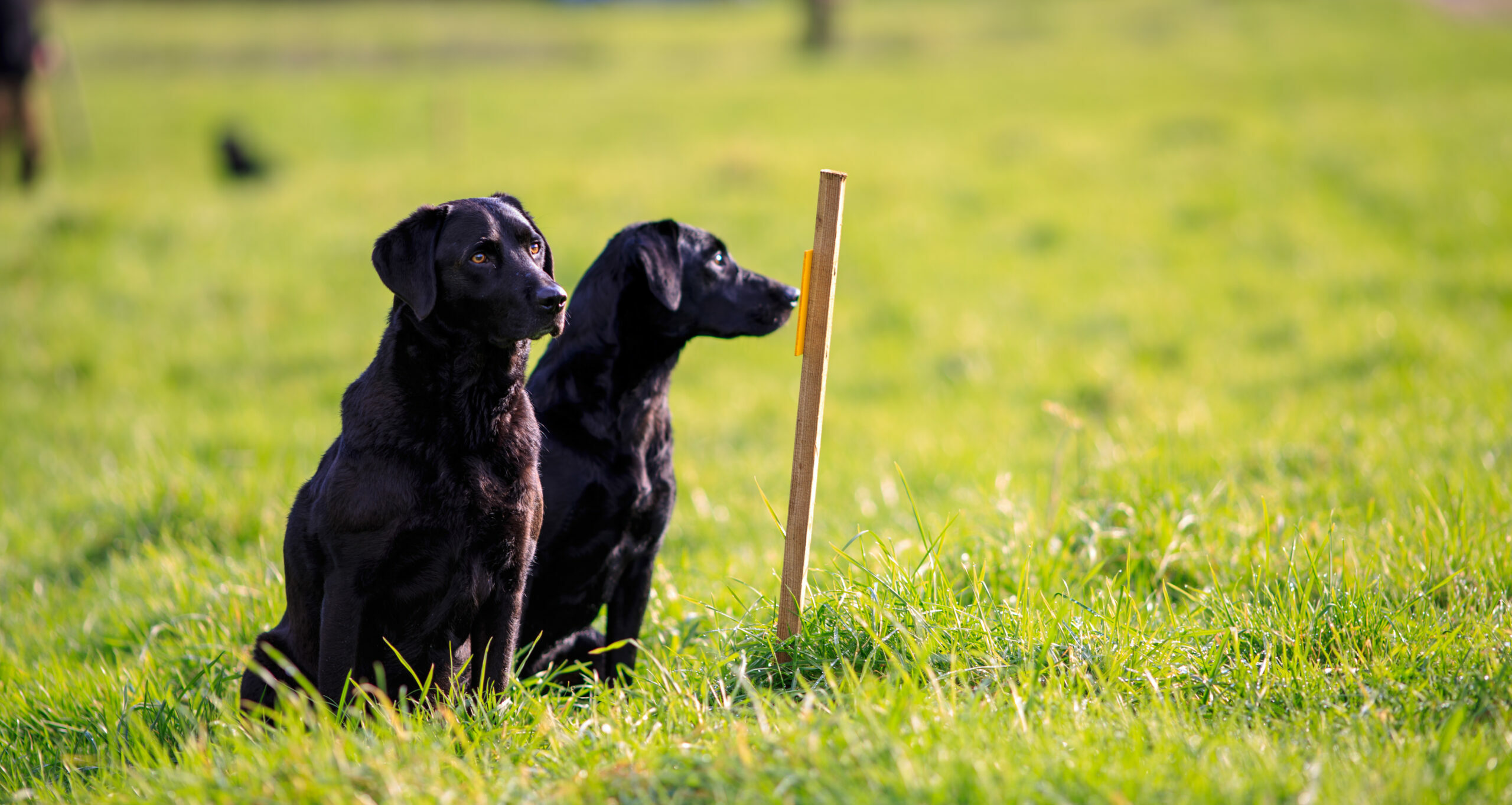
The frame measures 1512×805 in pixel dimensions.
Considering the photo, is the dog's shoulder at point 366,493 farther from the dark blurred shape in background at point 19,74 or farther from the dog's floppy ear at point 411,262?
the dark blurred shape in background at point 19,74

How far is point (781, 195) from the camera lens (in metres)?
11.7

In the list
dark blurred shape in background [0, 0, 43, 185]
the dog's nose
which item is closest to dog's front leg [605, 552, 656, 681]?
the dog's nose

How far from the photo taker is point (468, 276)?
2789 millimetres

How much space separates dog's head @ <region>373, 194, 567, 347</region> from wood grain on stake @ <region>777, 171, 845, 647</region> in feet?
2.29

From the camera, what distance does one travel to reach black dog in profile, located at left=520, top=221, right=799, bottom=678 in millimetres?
3246

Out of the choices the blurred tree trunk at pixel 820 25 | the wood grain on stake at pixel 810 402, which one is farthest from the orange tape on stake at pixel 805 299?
the blurred tree trunk at pixel 820 25

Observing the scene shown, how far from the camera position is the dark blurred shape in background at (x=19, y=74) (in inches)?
444

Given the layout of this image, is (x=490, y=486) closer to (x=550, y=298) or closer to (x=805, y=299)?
(x=550, y=298)

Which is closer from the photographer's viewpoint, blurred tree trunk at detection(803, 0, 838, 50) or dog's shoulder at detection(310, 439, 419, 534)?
dog's shoulder at detection(310, 439, 419, 534)

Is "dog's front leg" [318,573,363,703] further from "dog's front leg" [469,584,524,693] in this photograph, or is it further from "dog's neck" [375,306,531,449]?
"dog's neck" [375,306,531,449]

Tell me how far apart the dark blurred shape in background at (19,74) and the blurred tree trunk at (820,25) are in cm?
2329

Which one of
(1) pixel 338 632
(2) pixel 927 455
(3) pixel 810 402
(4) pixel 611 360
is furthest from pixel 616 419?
(2) pixel 927 455

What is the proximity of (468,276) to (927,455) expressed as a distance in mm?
3798

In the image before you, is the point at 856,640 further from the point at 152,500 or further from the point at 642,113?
the point at 642,113
